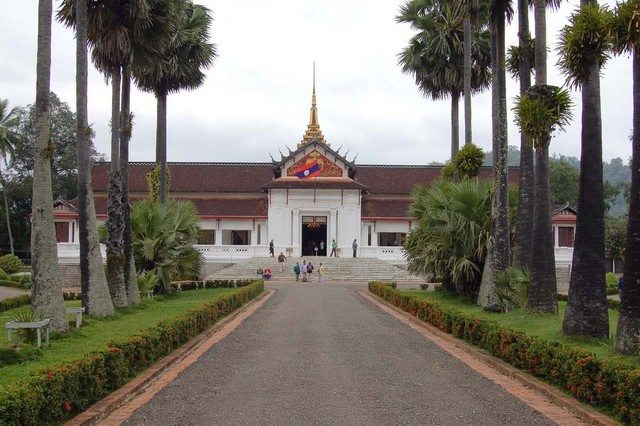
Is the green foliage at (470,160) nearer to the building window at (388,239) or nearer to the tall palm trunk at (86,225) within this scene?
the tall palm trunk at (86,225)

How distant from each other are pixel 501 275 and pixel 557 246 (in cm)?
3348

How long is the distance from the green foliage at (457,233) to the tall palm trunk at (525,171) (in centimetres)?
264

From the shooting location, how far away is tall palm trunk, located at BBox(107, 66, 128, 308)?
63.8 feet

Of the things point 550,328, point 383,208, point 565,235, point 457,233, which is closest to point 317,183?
point 383,208

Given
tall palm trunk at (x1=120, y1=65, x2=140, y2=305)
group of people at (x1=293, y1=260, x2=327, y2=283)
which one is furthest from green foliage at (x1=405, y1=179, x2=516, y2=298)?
group of people at (x1=293, y1=260, x2=327, y2=283)

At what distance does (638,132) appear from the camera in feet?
35.6

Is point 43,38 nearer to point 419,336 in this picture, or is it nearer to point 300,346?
point 300,346

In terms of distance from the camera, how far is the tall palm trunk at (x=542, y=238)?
15.8 m

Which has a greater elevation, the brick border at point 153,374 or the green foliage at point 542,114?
the green foliage at point 542,114

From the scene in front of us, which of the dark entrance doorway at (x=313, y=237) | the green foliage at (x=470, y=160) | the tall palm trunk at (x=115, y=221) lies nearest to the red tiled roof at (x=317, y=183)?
the dark entrance doorway at (x=313, y=237)

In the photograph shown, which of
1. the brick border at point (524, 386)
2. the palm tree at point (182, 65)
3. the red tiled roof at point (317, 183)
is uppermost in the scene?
the palm tree at point (182, 65)

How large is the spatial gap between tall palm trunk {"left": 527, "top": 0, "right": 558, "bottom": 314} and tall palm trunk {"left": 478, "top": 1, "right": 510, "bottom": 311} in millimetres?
3024

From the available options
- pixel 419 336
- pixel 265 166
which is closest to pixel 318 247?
pixel 265 166

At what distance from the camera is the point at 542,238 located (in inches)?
623
